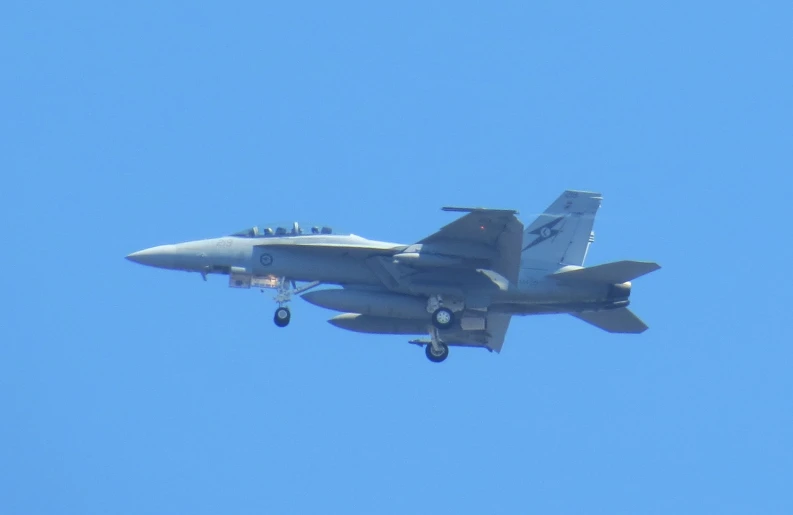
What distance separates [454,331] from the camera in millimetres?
31766

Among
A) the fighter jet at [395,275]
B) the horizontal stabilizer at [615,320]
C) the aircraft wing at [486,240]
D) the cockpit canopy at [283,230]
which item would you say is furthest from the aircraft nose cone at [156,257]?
the horizontal stabilizer at [615,320]

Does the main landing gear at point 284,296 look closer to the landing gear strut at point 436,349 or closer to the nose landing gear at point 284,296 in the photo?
the nose landing gear at point 284,296

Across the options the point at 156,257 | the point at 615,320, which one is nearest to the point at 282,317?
the point at 156,257

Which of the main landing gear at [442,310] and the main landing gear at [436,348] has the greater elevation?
the main landing gear at [442,310]

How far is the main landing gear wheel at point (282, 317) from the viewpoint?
30078 millimetres

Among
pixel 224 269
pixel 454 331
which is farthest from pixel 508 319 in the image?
pixel 224 269

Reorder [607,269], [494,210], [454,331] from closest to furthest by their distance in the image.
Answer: [494,210] < [607,269] < [454,331]

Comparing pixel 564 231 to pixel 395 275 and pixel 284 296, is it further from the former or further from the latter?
pixel 284 296

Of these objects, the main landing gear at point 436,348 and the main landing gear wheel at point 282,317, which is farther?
the main landing gear at point 436,348

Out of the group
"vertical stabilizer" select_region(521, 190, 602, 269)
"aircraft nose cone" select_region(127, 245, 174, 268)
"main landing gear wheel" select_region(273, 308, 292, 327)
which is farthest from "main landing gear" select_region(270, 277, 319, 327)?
"vertical stabilizer" select_region(521, 190, 602, 269)

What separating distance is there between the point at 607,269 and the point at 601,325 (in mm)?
3028

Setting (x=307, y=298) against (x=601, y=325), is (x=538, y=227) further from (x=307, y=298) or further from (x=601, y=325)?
(x=307, y=298)

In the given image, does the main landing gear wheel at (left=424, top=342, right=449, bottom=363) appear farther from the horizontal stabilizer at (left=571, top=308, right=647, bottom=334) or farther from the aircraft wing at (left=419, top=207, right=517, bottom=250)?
the aircraft wing at (left=419, top=207, right=517, bottom=250)

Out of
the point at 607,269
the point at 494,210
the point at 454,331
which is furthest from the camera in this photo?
the point at 454,331
